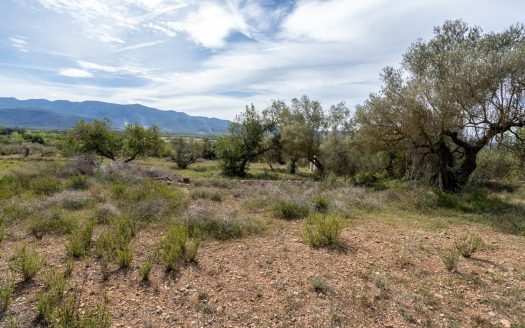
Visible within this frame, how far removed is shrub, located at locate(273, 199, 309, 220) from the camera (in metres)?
10.0

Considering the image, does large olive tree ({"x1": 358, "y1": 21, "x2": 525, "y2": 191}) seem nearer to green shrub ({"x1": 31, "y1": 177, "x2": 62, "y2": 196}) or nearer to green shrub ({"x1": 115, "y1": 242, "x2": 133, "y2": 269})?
green shrub ({"x1": 115, "y1": 242, "x2": 133, "y2": 269})

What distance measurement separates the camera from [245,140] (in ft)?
103

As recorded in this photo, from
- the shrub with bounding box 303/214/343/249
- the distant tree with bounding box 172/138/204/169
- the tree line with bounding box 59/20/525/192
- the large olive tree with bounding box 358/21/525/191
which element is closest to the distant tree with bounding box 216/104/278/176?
the tree line with bounding box 59/20/525/192

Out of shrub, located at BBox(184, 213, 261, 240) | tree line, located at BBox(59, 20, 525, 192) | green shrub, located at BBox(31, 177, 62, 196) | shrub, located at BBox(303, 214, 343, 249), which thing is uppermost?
tree line, located at BBox(59, 20, 525, 192)

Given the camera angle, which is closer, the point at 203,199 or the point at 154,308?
the point at 154,308

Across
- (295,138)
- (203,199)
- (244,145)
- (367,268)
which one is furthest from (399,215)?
(244,145)

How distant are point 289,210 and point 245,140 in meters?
21.8

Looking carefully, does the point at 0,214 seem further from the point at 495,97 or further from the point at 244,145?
the point at 244,145

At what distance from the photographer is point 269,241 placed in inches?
296

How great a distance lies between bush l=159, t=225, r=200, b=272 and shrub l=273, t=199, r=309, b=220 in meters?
3.93

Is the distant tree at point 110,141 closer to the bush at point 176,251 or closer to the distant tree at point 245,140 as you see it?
the distant tree at point 245,140

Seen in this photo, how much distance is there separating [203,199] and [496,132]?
12794mm

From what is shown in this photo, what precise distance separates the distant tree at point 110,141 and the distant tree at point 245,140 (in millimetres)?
9034

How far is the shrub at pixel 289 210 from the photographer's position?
1001 centimetres
